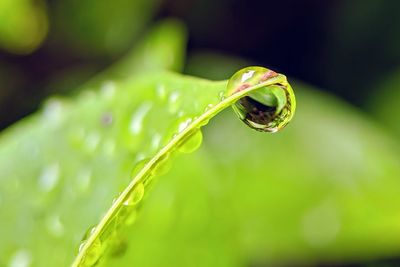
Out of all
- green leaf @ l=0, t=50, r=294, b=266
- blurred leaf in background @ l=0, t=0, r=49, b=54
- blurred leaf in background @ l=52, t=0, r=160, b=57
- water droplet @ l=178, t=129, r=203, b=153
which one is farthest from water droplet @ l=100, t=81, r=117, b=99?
blurred leaf in background @ l=52, t=0, r=160, b=57

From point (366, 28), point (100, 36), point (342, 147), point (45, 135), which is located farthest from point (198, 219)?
point (366, 28)

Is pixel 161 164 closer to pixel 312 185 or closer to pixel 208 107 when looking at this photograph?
pixel 208 107

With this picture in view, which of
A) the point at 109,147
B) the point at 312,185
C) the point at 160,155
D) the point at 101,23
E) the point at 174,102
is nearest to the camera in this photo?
the point at 160,155

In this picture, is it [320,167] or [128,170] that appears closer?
[128,170]

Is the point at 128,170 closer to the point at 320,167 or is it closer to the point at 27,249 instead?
the point at 27,249

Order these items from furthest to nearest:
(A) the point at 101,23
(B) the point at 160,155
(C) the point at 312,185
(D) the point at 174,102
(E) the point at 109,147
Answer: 1. (A) the point at 101,23
2. (C) the point at 312,185
3. (E) the point at 109,147
4. (D) the point at 174,102
5. (B) the point at 160,155

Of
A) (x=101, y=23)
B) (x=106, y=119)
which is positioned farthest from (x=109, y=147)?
(x=101, y=23)

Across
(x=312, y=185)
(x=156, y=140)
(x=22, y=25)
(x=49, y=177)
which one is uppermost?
(x=156, y=140)
